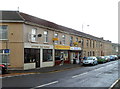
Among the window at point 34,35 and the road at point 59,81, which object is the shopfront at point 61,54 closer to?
the window at point 34,35

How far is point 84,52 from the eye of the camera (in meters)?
43.0

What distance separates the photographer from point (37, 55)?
2486cm

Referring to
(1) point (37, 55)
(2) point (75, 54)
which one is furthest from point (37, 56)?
(2) point (75, 54)

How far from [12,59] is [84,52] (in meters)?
24.5

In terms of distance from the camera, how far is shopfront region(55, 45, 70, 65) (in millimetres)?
30141

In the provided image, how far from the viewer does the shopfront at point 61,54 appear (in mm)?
30141

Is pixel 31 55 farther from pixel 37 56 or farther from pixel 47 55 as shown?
pixel 47 55

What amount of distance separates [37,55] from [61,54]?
26.1 ft

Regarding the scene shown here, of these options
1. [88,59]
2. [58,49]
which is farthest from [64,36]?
[88,59]

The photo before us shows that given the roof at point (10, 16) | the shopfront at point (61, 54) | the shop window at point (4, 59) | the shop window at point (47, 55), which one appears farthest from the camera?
the shopfront at point (61, 54)

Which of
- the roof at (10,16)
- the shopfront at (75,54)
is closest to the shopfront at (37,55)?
the roof at (10,16)

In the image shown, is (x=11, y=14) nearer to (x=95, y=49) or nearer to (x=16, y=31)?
(x=16, y=31)

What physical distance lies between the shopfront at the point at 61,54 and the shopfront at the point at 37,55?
1725mm

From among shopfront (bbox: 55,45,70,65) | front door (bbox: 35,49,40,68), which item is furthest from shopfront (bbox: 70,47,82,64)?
front door (bbox: 35,49,40,68)
